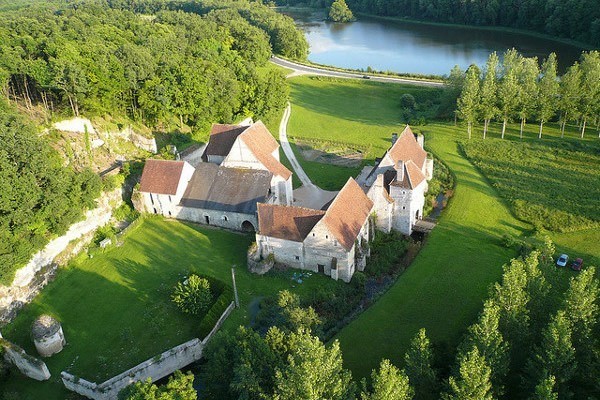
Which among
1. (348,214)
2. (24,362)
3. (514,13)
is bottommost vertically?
(24,362)

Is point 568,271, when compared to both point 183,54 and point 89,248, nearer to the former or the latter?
point 89,248

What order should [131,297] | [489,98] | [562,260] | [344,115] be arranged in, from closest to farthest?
1. [131,297]
2. [562,260]
3. [489,98]
4. [344,115]

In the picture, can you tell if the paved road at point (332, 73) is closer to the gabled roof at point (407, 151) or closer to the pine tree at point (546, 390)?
the gabled roof at point (407, 151)

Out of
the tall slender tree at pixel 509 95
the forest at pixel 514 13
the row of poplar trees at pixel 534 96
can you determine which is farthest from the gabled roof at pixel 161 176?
the forest at pixel 514 13

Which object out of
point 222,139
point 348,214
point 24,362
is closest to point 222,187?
point 222,139

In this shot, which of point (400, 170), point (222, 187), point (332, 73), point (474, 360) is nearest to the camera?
point (474, 360)

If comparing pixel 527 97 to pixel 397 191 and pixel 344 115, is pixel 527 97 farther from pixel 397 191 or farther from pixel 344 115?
pixel 397 191
